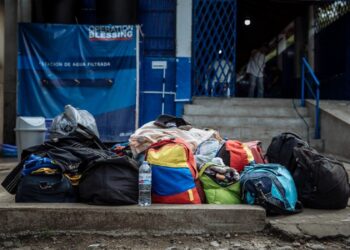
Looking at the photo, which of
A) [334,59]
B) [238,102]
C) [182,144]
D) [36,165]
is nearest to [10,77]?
[238,102]

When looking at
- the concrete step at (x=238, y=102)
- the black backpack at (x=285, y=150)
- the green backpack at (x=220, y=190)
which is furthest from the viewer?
the concrete step at (x=238, y=102)

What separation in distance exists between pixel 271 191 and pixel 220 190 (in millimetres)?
515

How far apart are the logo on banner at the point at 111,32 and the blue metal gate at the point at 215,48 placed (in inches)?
76.0

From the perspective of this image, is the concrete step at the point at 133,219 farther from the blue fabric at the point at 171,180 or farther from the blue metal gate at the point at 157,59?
the blue metal gate at the point at 157,59

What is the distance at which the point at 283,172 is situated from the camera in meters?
4.43

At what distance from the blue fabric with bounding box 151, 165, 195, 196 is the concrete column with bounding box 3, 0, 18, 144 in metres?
7.12

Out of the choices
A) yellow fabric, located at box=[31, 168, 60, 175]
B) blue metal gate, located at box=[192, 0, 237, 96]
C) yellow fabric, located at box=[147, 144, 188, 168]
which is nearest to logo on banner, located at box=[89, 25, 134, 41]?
blue metal gate, located at box=[192, 0, 237, 96]

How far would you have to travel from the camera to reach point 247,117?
9.48m

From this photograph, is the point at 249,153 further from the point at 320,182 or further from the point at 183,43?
the point at 183,43

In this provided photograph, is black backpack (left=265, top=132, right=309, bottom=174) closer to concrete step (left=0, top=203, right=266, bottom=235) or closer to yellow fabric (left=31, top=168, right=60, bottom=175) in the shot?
concrete step (left=0, top=203, right=266, bottom=235)

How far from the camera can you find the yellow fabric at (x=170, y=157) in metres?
4.33

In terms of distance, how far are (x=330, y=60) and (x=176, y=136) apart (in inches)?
352

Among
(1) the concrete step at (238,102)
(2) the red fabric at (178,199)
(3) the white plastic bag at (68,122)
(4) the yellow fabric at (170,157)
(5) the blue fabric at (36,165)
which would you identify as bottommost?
(2) the red fabric at (178,199)

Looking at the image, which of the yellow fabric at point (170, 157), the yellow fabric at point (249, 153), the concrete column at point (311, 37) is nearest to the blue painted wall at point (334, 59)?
the concrete column at point (311, 37)
